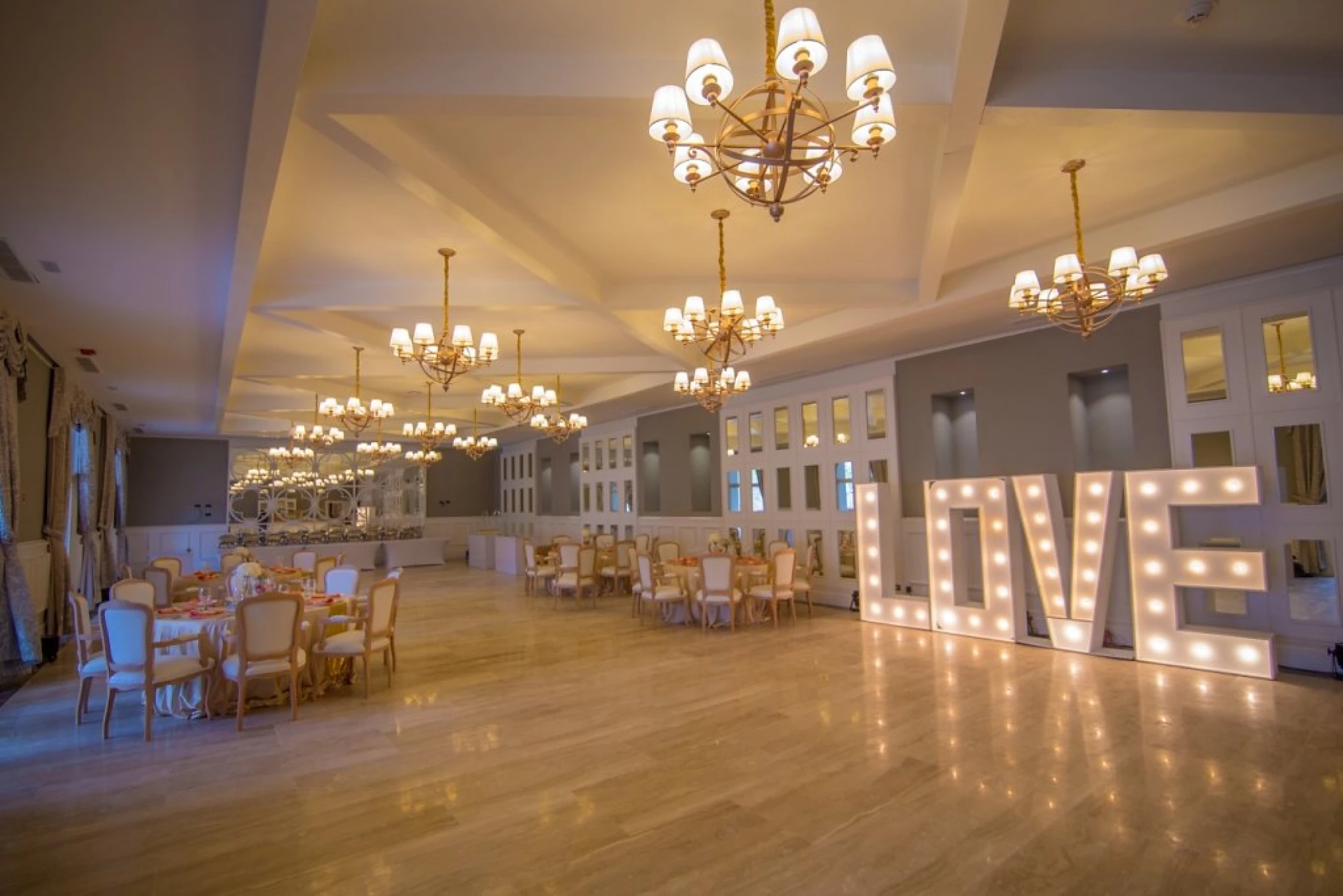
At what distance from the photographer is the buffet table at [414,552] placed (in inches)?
650

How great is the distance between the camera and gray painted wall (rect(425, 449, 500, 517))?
64.2ft

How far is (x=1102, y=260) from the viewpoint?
5617 millimetres

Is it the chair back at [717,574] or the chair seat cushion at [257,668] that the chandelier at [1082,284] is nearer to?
the chair back at [717,574]

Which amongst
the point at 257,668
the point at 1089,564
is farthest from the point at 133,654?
the point at 1089,564

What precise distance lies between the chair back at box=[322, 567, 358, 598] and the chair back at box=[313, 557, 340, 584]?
85 cm

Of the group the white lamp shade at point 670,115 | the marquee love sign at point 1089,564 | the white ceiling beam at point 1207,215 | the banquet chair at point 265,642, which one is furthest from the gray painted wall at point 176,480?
the white lamp shade at point 670,115

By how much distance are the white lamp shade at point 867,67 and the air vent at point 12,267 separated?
5690 mm

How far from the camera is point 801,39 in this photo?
2328mm

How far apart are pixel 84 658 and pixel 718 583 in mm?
5856

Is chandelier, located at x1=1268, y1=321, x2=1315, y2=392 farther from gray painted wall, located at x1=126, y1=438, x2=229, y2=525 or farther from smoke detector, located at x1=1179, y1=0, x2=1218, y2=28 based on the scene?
gray painted wall, located at x1=126, y1=438, x2=229, y2=525

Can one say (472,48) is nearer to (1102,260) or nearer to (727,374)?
(727,374)

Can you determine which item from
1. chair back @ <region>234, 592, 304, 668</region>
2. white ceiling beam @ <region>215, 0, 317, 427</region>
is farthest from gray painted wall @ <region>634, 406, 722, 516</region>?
white ceiling beam @ <region>215, 0, 317, 427</region>

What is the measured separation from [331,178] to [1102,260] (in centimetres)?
600

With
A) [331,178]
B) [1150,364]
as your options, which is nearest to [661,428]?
[1150,364]
